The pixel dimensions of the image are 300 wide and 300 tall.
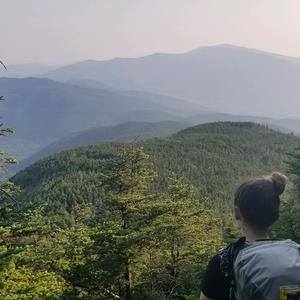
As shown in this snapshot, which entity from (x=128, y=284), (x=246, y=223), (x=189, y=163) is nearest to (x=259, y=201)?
(x=246, y=223)

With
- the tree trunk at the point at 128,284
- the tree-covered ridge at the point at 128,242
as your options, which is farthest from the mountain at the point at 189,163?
the tree trunk at the point at 128,284

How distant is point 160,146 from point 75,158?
24.2 metres

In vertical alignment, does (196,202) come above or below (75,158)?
above

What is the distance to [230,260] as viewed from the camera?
3445mm

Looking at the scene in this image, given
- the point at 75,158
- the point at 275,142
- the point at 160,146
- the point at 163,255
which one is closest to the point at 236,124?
the point at 275,142

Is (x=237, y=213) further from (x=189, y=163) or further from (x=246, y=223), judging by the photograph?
(x=189, y=163)

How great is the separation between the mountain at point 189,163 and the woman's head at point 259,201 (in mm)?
89240

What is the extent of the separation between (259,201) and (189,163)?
415ft

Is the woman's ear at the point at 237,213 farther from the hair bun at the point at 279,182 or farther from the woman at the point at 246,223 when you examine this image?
the hair bun at the point at 279,182

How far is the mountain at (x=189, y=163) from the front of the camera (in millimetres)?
106000

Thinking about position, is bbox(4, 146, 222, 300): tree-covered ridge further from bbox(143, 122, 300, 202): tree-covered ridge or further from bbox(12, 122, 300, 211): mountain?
bbox(143, 122, 300, 202): tree-covered ridge

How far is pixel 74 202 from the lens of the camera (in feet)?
324

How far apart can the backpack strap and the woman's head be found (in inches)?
6.7

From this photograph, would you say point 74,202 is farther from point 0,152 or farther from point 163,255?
point 0,152
